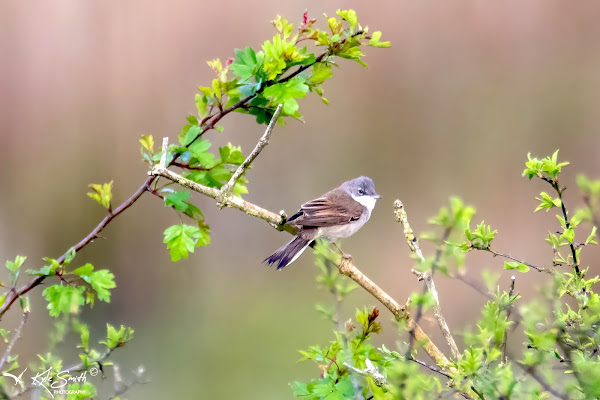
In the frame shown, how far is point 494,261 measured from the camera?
112 inches

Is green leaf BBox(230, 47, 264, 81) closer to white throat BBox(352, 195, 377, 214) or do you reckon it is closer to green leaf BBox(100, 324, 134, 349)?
green leaf BBox(100, 324, 134, 349)

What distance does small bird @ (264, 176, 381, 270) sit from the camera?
1611 mm

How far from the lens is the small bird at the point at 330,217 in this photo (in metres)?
1.61

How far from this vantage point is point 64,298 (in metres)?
0.91

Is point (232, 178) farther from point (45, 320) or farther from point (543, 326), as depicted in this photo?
point (45, 320)

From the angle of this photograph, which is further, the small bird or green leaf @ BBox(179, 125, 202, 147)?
the small bird

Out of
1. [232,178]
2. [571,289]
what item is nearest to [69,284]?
[232,178]

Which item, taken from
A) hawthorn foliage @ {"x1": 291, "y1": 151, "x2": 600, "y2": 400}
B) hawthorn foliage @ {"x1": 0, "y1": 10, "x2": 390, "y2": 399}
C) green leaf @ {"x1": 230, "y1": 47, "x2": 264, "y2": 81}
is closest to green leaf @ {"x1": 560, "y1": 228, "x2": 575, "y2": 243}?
hawthorn foliage @ {"x1": 291, "y1": 151, "x2": 600, "y2": 400}

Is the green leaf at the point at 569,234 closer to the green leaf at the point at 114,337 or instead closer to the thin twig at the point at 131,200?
the thin twig at the point at 131,200

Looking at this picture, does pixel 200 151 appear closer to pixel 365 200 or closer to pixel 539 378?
pixel 539 378

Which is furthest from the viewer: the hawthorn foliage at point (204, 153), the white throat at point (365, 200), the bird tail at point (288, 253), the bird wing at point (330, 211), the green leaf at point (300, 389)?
the white throat at point (365, 200)

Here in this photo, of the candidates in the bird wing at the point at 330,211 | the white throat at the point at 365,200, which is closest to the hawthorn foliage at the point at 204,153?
the bird wing at the point at 330,211

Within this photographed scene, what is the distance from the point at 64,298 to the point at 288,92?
0.42 m

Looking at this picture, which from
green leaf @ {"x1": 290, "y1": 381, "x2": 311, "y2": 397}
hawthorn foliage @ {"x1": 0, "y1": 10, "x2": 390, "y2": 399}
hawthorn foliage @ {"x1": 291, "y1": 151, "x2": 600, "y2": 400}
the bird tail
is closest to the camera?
hawthorn foliage @ {"x1": 291, "y1": 151, "x2": 600, "y2": 400}
